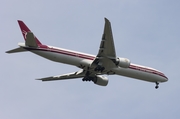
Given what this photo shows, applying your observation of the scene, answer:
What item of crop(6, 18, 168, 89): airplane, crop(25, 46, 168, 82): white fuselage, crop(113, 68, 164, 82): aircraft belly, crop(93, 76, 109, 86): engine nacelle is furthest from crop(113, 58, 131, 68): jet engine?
crop(93, 76, 109, 86): engine nacelle

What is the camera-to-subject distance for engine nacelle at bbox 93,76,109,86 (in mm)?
53688

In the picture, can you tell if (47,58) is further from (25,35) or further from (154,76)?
(154,76)

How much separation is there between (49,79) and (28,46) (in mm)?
9380

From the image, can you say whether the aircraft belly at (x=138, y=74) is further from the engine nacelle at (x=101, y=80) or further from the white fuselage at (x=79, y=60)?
the engine nacelle at (x=101, y=80)

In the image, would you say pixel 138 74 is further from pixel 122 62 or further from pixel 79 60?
pixel 79 60

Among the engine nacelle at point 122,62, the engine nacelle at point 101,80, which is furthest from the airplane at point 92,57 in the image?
the engine nacelle at point 101,80

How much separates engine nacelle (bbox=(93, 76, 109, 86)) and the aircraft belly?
14.5 ft

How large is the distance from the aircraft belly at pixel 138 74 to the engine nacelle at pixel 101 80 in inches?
174

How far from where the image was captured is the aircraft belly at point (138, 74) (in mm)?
49831

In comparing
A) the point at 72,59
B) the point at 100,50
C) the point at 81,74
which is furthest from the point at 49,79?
the point at 100,50

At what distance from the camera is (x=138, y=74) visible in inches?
2014

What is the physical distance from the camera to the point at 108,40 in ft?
140

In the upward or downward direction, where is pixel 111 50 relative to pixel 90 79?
Answer: upward

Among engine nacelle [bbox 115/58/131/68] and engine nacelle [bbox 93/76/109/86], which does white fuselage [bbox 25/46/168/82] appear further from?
engine nacelle [bbox 93/76/109/86]
